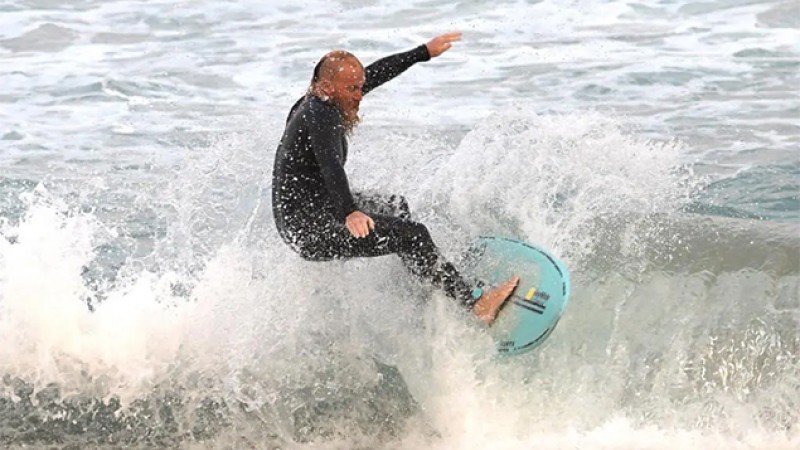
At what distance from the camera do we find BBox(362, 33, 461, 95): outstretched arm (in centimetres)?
640

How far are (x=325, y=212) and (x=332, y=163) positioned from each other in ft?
1.24

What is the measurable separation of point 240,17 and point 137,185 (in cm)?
775

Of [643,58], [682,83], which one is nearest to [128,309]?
[682,83]

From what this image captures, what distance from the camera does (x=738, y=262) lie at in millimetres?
6625

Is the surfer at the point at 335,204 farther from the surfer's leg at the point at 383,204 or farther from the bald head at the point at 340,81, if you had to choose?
the surfer's leg at the point at 383,204

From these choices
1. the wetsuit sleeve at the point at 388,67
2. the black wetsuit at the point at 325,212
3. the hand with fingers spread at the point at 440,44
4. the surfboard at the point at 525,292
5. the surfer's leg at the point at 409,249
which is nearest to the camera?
the black wetsuit at the point at 325,212

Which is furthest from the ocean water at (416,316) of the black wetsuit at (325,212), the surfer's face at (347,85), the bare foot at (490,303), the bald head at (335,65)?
the bald head at (335,65)

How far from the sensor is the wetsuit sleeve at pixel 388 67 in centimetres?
640

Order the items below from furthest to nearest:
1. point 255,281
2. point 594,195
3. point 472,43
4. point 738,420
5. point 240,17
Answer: point 240,17, point 472,43, point 594,195, point 255,281, point 738,420

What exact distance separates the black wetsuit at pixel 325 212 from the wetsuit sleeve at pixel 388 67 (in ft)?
2.23

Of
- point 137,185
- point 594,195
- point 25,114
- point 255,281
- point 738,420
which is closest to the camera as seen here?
point 738,420

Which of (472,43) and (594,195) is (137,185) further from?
Answer: (472,43)

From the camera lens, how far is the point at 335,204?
5.46m

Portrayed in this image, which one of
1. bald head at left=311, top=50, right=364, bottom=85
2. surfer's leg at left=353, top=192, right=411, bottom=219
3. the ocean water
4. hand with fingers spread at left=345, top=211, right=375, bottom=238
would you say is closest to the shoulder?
bald head at left=311, top=50, right=364, bottom=85
